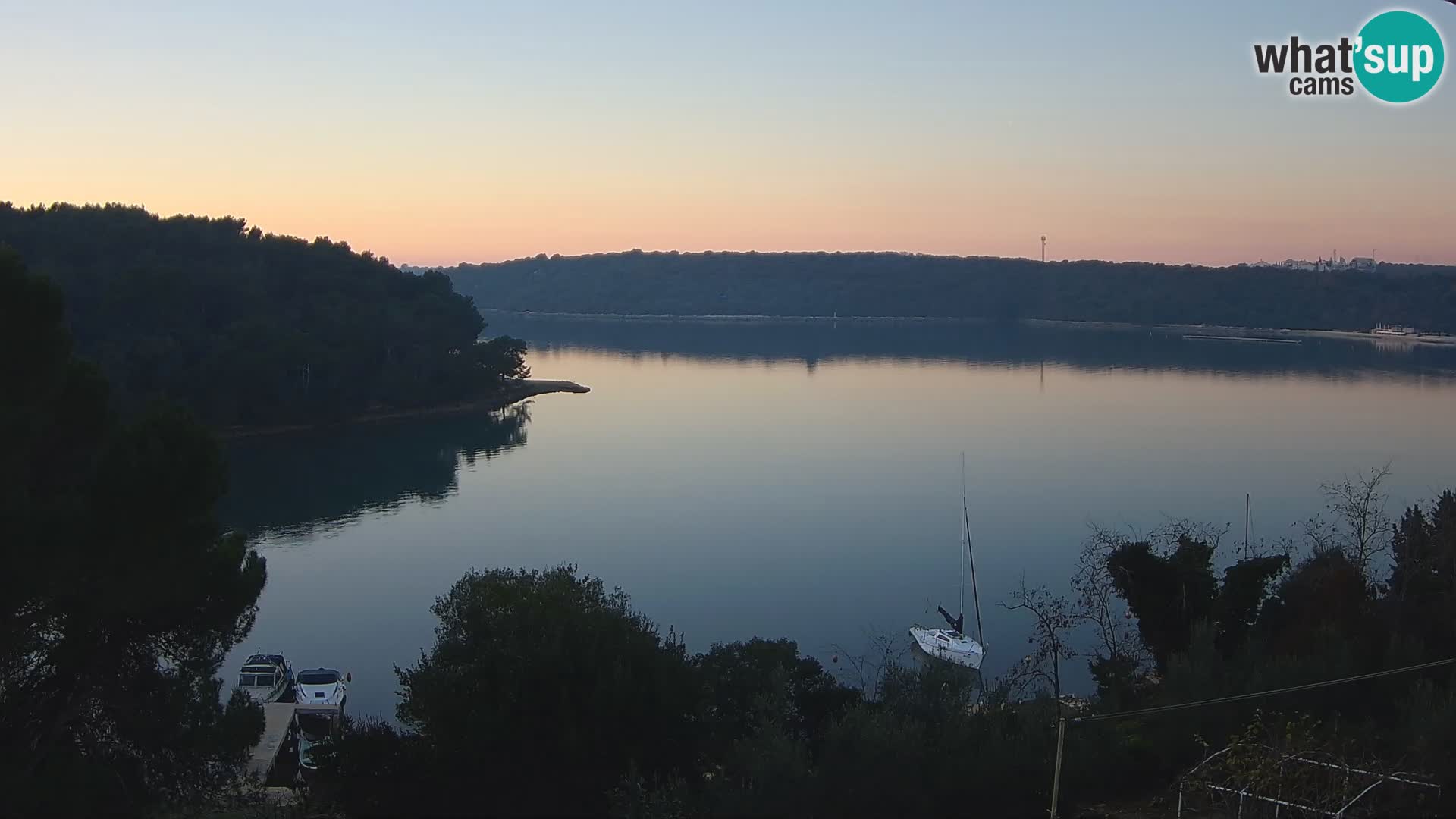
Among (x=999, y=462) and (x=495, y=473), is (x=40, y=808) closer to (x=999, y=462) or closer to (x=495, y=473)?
(x=495, y=473)

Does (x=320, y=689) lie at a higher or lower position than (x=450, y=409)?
lower

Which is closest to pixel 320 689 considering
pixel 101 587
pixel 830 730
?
pixel 101 587

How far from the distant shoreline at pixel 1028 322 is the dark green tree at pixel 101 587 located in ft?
271

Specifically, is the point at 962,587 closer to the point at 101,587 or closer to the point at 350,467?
the point at 101,587

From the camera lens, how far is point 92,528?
7215 millimetres

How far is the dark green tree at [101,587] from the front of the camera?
6875 mm

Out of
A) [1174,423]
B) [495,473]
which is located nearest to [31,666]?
[495,473]

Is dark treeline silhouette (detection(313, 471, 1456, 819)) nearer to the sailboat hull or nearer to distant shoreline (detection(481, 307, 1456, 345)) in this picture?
the sailboat hull

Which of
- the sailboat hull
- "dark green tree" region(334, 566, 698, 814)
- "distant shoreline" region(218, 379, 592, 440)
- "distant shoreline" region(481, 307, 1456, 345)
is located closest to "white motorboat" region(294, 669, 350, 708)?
"dark green tree" region(334, 566, 698, 814)

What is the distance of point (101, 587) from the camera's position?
7.21m

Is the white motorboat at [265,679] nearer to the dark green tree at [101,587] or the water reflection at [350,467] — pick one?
the dark green tree at [101,587]

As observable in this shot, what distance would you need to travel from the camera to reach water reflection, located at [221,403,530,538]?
24.1 m

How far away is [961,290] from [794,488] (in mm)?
90827

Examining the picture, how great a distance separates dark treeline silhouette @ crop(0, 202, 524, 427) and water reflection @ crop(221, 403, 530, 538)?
1.82 m
